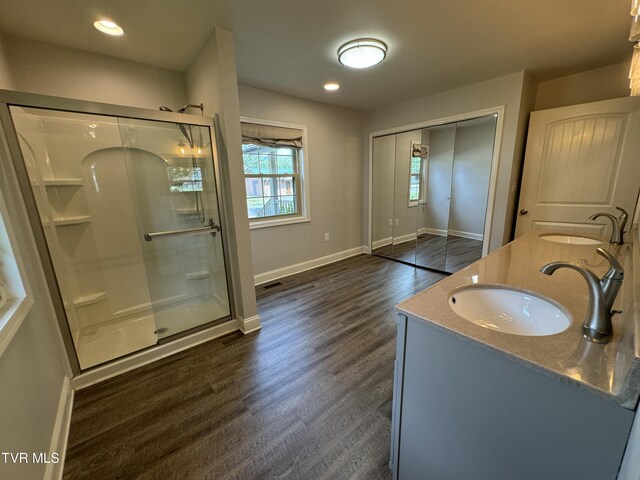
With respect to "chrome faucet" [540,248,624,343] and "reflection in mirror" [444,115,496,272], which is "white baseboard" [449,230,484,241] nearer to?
"reflection in mirror" [444,115,496,272]

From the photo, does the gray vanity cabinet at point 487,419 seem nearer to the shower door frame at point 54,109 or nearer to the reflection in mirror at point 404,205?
the shower door frame at point 54,109

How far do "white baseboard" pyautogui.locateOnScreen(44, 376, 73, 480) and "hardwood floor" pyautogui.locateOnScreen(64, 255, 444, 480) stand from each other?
3 cm

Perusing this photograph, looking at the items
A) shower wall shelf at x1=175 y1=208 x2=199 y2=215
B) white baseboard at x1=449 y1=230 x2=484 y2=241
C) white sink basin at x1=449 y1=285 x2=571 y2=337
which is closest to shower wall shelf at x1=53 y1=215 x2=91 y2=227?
shower wall shelf at x1=175 y1=208 x2=199 y2=215

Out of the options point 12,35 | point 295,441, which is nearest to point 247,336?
point 295,441

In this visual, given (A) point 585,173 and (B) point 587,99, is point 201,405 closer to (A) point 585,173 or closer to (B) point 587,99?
(A) point 585,173

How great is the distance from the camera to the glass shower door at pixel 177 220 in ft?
7.07

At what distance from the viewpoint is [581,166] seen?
260 cm

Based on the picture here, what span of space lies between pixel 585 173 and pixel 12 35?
16.7 ft

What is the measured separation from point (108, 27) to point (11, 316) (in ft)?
6.56

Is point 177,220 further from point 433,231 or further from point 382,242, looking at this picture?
point 433,231

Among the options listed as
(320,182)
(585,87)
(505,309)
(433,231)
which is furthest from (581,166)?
(320,182)

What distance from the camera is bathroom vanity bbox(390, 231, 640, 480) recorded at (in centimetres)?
61

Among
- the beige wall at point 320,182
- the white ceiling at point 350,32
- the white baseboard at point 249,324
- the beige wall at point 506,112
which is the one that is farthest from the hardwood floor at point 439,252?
the white baseboard at point 249,324

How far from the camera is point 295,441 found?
1354mm
